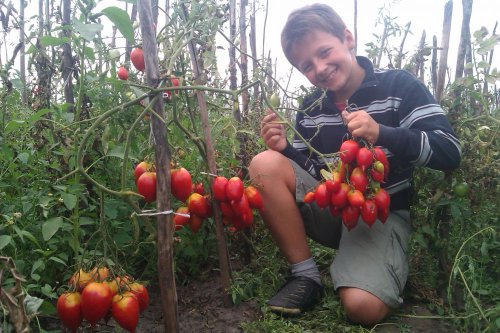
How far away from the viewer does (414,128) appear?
1.63 metres

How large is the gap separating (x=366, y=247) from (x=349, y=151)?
19.7 inches

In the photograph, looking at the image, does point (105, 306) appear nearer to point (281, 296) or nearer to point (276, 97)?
point (281, 296)

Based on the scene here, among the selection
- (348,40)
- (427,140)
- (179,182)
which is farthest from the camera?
(348,40)

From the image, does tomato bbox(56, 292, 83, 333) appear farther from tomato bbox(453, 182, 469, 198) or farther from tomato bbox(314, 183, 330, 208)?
tomato bbox(453, 182, 469, 198)

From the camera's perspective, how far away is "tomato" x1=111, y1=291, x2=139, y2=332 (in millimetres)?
1104

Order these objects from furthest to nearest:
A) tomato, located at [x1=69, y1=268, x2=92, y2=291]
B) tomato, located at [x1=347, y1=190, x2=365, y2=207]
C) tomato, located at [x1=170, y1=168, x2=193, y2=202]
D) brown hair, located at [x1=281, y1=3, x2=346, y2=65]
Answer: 1. brown hair, located at [x1=281, y1=3, x2=346, y2=65]
2. tomato, located at [x1=347, y1=190, x2=365, y2=207]
3. tomato, located at [x1=170, y1=168, x2=193, y2=202]
4. tomato, located at [x1=69, y1=268, x2=92, y2=291]

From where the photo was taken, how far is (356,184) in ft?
4.59

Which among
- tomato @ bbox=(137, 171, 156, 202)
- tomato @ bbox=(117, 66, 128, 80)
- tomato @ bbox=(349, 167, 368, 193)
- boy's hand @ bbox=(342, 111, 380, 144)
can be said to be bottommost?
tomato @ bbox=(349, 167, 368, 193)

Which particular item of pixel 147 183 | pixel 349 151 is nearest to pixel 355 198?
pixel 349 151

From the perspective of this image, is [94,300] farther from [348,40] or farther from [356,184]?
[348,40]

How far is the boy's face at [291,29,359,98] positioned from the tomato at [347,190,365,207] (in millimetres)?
548

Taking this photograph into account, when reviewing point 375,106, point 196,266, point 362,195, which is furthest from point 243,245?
point 375,106

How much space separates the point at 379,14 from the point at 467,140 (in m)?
1.29

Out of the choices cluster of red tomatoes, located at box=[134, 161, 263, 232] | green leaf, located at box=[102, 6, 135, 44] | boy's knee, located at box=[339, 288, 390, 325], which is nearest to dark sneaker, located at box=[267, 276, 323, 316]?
boy's knee, located at box=[339, 288, 390, 325]
